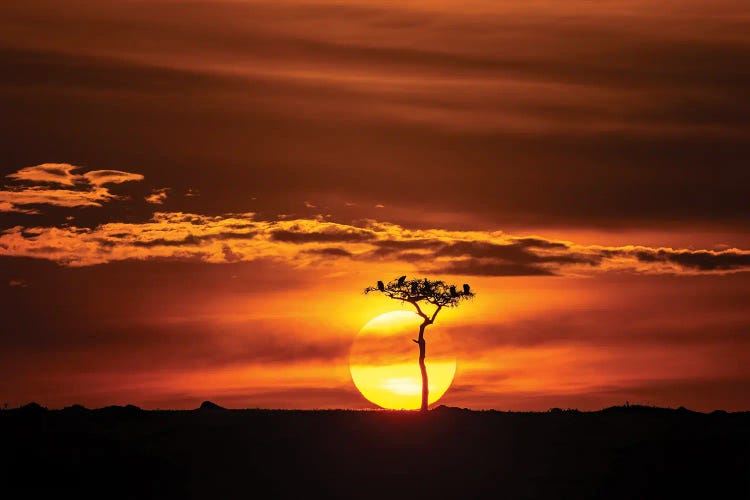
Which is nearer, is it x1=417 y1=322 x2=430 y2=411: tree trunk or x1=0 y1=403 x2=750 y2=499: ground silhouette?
x1=0 y1=403 x2=750 y2=499: ground silhouette

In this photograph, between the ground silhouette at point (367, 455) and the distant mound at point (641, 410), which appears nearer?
the ground silhouette at point (367, 455)

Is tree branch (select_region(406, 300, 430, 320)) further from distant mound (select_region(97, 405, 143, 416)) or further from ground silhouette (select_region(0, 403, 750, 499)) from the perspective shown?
distant mound (select_region(97, 405, 143, 416))

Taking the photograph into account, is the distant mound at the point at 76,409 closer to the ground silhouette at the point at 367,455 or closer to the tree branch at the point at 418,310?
the ground silhouette at the point at 367,455

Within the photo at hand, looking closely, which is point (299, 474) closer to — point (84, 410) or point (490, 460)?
point (490, 460)

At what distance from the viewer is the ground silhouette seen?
183ft

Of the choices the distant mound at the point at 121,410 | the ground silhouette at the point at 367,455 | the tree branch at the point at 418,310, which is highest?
the tree branch at the point at 418,310

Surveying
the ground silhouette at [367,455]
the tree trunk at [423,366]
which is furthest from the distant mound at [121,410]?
the tree trunk at [423,366]

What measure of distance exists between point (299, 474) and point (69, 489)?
31.9ft

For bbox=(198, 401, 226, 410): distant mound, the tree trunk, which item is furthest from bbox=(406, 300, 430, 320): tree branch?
bbox=(198, 401, 226, 410): distant mound

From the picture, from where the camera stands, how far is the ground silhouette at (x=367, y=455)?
55750 mm

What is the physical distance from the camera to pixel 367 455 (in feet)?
199

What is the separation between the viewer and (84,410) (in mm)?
67812

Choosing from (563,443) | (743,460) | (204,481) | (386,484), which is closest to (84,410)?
(204,481)

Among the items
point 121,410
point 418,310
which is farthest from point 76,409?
point 418,310
